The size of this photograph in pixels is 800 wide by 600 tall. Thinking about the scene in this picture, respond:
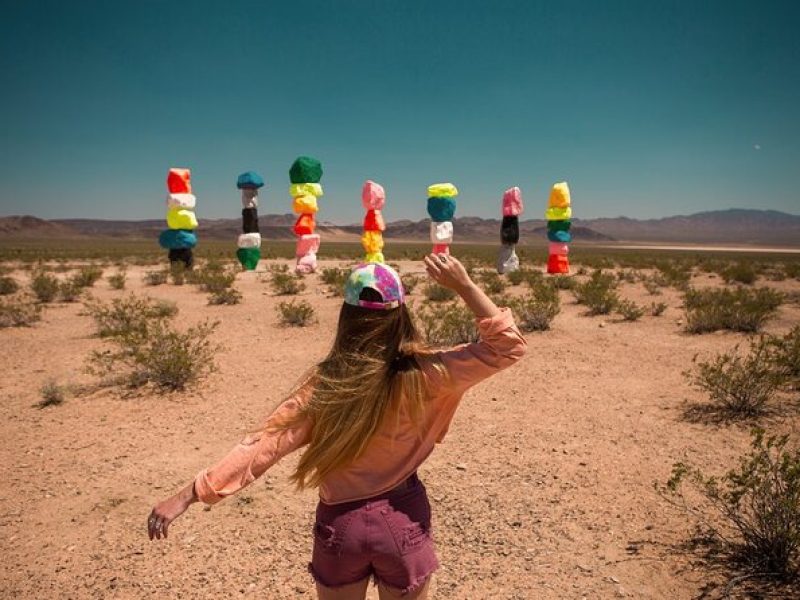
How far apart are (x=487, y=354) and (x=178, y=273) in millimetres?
17708

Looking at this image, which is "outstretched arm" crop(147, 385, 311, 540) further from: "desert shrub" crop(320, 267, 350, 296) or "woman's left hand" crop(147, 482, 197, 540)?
"desert shrub" crop(320, 267, 350, 296)

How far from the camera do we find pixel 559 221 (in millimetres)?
19469

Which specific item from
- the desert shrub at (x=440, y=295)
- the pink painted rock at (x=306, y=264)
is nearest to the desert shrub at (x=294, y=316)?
the desert shrub at (x=440, y=295)

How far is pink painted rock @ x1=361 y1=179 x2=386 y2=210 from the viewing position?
Answer: 18.8 m

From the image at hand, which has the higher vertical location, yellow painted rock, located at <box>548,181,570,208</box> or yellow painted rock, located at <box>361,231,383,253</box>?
yellow painted rock, located at <box>548,181,570,208</box>

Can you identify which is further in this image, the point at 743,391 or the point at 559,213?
the point at 559,213

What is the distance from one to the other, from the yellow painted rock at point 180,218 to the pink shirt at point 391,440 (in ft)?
61.8

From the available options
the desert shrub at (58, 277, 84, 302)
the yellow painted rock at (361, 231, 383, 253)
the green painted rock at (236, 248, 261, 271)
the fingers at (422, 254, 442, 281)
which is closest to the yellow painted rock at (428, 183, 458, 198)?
the yellow painted rock at (361, 231, 383, 253)

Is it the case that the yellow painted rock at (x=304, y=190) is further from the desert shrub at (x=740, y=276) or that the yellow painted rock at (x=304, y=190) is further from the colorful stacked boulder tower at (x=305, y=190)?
the desert shrub at (x=740, y=276)

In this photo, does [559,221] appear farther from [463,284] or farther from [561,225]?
[463,284]

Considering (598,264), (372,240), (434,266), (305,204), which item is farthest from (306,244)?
(434,266)

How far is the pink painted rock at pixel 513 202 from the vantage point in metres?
19.4

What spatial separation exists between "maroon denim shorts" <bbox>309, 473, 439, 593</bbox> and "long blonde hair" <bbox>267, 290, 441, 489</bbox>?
16cm

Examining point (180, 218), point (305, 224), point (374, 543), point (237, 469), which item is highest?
point (180, 218)
